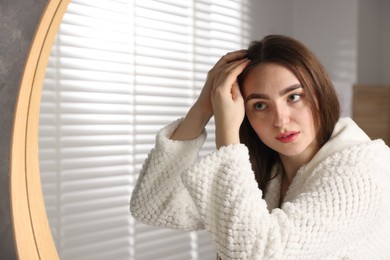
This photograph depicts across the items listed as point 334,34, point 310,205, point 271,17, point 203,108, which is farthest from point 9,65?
point 334,34

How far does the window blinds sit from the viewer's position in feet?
2.03

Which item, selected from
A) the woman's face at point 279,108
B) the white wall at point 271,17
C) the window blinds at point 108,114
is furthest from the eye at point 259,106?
the white wall at point 271,17

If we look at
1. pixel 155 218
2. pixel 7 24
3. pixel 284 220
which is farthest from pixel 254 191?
pixel 7 24

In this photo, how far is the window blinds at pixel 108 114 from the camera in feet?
2.03

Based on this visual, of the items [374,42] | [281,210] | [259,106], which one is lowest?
[281,210]

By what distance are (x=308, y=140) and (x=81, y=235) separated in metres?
0.27

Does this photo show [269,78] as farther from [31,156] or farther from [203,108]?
[31,156]

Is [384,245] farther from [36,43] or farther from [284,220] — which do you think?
[36,43]

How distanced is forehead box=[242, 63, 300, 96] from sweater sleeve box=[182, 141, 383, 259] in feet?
0.26

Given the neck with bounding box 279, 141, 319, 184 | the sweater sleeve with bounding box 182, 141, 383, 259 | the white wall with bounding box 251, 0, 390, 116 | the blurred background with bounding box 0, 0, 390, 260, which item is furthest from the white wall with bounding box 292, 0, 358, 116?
the sweater sleeve with bounding box 182, 141, 383, 259

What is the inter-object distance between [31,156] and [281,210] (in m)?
0.27

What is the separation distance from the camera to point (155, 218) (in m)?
0.67

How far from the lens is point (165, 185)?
2.17 feet

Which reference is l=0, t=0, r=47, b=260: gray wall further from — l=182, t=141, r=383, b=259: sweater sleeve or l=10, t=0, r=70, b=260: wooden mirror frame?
l=182, t=141, r=383, b=259: sweater sleeve
